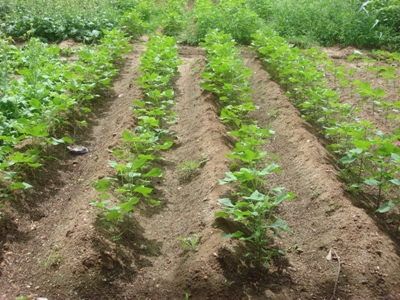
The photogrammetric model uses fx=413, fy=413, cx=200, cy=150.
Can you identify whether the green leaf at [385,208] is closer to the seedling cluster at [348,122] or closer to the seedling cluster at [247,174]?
the seedling cluster at [348,122]

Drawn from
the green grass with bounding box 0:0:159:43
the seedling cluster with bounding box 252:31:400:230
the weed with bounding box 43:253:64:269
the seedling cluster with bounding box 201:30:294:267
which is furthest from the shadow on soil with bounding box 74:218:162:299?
the green grass with bounding box 0:0:159:43

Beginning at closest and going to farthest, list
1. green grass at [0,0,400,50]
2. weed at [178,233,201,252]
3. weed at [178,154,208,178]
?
weed at [178,233,201,252] < weed at [178,154,208,178] < green grass at [0,0,400,50]

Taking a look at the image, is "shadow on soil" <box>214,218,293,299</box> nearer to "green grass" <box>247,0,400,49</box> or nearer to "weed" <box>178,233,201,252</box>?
"weed" <box>178,233,201,252</box>

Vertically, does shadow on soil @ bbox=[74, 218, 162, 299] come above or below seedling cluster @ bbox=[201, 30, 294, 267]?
below

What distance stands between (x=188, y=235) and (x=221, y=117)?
2.15 m

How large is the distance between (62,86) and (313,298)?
4.85 m

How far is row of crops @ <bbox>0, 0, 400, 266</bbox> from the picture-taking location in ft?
13.2

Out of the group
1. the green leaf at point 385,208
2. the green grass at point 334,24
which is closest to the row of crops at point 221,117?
the green leaf at point 385,208

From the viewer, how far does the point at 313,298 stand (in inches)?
136

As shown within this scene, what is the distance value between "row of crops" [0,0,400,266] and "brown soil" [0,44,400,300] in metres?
0.19

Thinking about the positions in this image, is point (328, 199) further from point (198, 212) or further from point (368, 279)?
point (198, 212)

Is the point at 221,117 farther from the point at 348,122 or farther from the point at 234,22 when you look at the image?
the point at 234,22

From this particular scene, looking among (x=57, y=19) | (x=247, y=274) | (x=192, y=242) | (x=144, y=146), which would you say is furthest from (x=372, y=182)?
(x=57, y=19)

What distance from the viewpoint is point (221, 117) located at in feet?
18.8
